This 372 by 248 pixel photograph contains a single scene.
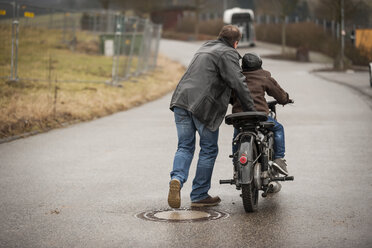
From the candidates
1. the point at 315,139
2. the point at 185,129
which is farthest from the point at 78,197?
the point at 315,139

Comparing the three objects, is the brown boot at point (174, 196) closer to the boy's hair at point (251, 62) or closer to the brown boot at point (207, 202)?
the brown boot at point (207, 202)

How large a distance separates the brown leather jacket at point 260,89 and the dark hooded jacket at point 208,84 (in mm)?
241

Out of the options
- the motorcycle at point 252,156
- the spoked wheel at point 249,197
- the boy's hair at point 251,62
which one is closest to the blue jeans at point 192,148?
the motorcycle at point 252,156

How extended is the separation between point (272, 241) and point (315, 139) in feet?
23.5

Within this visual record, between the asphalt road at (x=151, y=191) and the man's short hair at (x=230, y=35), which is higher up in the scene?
the man's short hair at (x=230, y=35)

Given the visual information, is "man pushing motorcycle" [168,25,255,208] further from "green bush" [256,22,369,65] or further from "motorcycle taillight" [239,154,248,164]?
"green bush" [256,22,369,65]

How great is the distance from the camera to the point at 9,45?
20.4 m

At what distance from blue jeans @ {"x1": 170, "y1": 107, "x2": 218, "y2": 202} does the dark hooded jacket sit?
0.11 m

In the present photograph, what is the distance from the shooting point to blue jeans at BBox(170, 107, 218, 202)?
7688 millimetres

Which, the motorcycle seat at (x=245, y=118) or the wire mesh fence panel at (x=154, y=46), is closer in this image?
the motorcycle seat at (x=245, y=118)

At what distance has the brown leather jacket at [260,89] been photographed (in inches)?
306

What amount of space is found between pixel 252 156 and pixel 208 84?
32.2 inches

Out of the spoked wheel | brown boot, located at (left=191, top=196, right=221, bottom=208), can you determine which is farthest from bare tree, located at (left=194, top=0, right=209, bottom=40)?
the spoked wheel

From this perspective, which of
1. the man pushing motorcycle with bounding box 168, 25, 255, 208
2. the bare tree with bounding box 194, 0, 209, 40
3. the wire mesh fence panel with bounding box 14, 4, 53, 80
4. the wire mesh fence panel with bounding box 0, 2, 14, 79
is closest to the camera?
the man pushing motorcycle with bounding box 168, 25, 255, 208
